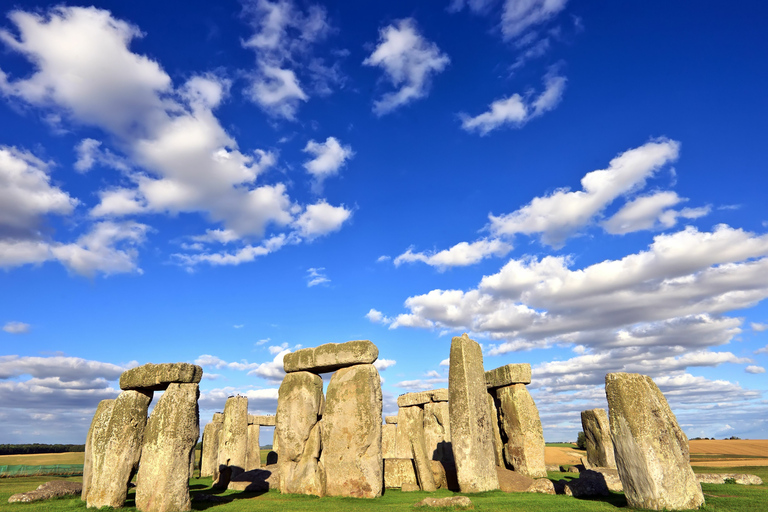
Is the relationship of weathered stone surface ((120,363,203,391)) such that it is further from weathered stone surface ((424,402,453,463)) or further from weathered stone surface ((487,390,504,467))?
weathered stone surface ((424,402,453,463))

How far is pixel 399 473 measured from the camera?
1565 cm

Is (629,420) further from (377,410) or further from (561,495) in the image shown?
(377,410)

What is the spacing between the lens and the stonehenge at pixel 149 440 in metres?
9.96

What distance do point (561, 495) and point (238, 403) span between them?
1849 centimetres

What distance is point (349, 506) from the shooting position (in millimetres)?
11047

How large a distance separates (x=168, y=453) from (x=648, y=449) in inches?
396

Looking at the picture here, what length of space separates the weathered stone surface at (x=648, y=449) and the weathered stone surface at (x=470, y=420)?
4267mm

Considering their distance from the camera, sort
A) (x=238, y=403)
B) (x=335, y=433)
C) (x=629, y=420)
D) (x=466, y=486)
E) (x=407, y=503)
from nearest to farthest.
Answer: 1. (x=629, y=420)
2. (x=407, y=503)
3. (x=466, y=486)
4. (x=335, y=433)
5. (x=238, y=403)

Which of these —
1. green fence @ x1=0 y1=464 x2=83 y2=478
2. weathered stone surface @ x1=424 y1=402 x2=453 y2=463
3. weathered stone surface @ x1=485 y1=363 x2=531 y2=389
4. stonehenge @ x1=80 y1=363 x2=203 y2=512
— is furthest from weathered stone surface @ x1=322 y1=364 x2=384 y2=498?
green fence @ x1=0 y1=464 x2=83 y2=478

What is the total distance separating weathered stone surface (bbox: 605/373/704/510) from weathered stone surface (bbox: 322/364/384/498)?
6.76 metres

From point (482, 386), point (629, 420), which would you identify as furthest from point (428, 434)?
point (629, 420)

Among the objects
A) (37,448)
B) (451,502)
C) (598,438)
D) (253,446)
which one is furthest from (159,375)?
(37,448)

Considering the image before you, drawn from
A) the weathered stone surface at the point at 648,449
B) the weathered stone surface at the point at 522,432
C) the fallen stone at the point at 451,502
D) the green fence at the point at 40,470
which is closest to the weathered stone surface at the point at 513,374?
the weathered stone surface at the point at 522,432

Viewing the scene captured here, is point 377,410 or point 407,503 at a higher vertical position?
point 377,410
